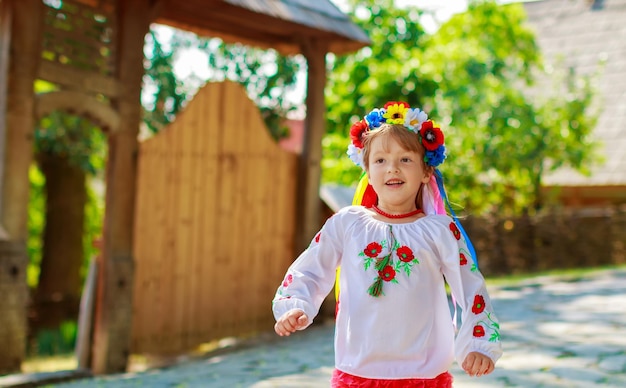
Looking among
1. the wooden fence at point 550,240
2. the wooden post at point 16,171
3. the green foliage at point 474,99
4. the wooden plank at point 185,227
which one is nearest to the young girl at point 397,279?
the wooden post at point 16,171

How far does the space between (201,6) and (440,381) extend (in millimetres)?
4725

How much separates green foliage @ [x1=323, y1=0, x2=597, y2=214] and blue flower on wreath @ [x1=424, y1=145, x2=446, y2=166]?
1033 cm

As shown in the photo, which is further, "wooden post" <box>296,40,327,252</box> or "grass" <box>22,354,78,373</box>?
"grass" <box>22,354,78,373</box>

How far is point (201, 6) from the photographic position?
22.7 feet

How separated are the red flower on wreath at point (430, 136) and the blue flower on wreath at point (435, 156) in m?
0.02

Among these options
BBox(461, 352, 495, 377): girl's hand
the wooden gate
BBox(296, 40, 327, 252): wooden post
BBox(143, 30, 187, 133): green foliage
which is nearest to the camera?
BBox(461, 352, 495, 377): girl's hand

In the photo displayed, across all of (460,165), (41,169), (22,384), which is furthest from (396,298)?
(460,165)

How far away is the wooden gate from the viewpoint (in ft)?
21.7

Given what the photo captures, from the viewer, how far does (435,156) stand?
3.07 m

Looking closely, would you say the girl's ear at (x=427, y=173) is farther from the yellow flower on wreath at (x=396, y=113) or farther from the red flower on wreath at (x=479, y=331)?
the red flower on wreath at (x=479, y=331)

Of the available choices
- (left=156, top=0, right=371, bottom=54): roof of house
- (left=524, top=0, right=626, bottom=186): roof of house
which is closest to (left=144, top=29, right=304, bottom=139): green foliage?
(left=156, top=0, right=371, bottom=54): roof of house

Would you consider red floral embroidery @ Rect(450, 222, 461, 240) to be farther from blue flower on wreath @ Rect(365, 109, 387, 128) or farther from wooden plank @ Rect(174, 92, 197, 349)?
wooden plank @ Rect(174, 92, 197, 349)

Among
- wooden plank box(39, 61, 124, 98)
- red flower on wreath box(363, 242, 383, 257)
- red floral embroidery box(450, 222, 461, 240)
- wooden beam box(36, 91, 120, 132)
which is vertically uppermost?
wooden plank box(39, 61, 124, 98)

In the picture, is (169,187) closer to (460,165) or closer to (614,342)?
(614,342)
